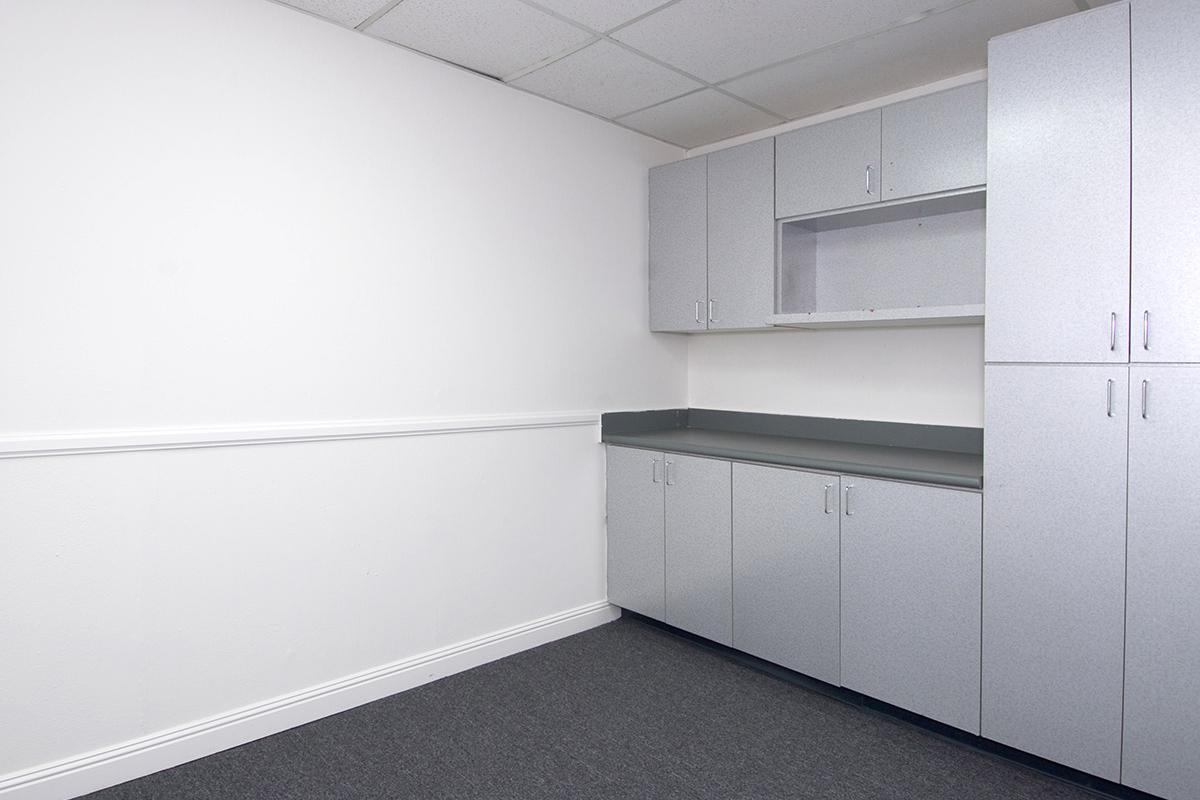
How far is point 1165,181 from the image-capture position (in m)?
1.88

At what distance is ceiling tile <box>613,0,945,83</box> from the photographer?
2.28 m

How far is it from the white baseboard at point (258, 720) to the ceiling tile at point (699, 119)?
2.32m

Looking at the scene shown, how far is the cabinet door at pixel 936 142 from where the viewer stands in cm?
239

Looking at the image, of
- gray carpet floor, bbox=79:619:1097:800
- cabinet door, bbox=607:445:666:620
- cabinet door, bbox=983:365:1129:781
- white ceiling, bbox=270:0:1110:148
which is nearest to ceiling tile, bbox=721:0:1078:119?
white ceiling, bbox=270:0:1110:148

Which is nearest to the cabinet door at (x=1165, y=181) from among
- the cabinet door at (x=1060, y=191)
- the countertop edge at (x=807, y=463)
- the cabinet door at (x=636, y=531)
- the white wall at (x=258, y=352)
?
the cabinet door at (x=1060, y=191)

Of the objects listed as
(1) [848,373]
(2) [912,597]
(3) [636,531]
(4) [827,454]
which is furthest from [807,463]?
(3) [636,531]

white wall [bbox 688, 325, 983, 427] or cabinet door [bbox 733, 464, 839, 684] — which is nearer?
cabinet door [bbox 733, 464, 839, 684]

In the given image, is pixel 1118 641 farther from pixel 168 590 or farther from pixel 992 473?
pixel 168 590

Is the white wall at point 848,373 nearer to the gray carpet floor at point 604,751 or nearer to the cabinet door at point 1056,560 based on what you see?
the cabinet door at point 1056,560

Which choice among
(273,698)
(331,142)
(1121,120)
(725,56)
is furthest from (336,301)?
(1121,120)

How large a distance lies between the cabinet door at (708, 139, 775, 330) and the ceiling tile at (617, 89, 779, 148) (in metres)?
0.20

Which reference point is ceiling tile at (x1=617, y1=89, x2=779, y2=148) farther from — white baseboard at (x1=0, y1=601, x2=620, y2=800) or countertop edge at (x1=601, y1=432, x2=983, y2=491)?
white baseboard at (x1=0, y1=601, x2=620, y2=800)

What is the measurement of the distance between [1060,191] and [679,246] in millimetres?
1658

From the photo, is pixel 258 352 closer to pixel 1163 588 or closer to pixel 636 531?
pixel 636 531
